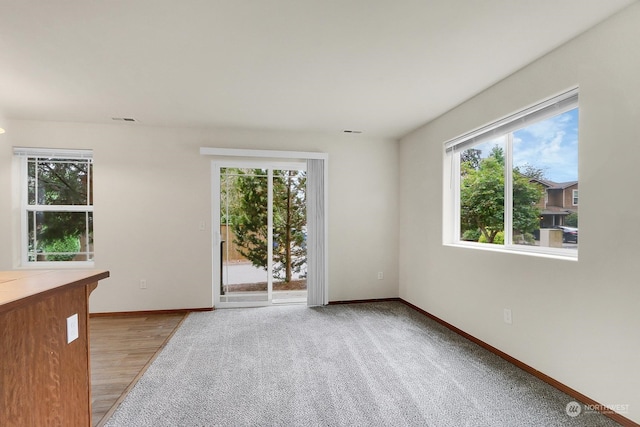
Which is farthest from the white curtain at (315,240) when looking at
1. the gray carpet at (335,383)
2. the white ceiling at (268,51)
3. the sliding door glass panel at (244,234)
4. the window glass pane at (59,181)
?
the window glass pane at (59,181)

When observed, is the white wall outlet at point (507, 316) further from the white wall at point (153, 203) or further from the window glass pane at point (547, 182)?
the white wall at point (153, 203)

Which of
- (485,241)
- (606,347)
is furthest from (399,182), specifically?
(606,347)

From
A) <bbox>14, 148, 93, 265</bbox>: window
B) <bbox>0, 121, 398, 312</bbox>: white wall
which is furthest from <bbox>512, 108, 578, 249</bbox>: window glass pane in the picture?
<bbox>14, 148, 93, 265</bbox>: window

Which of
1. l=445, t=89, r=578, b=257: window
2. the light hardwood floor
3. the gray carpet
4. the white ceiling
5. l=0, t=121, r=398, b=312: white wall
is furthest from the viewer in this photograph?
l=0, t=121, r=398, b=312: white wall

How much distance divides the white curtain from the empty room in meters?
0.03

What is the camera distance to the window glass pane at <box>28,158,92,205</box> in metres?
3.64

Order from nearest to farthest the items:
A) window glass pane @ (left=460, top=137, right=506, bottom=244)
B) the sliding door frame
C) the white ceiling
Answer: the white ceiling
window glass pane @ (left=460, top=137, right=506, bottom=244)
the sliding door frame

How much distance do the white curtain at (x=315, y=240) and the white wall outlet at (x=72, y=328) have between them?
283 cm

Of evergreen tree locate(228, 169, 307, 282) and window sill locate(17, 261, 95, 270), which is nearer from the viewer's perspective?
window sill locate(17, 261, 95, 270)

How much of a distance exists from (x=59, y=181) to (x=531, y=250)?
5.26m

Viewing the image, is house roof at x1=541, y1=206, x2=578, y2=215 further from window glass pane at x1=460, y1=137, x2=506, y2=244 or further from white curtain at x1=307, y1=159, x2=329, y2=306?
white curtain at x1=307, y1=159, x2=329, y2=306

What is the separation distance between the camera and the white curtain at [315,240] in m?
4.00

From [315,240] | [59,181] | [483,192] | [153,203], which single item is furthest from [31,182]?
[483,192]

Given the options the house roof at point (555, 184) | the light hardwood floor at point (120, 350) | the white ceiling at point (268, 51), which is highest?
the white ceiling at point (268, 51)
